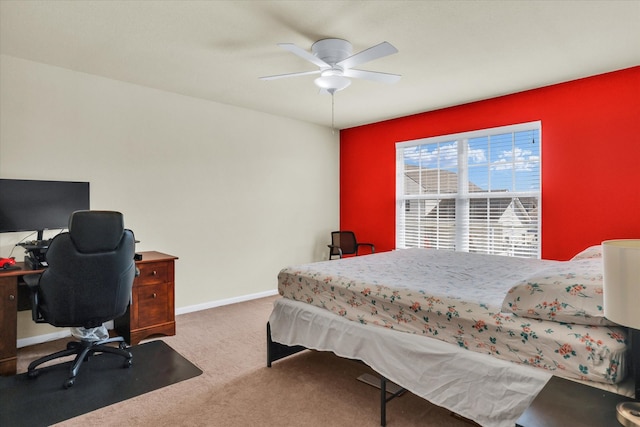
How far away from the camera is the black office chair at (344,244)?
5.17 meters

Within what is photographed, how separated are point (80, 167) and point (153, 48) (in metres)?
1.39

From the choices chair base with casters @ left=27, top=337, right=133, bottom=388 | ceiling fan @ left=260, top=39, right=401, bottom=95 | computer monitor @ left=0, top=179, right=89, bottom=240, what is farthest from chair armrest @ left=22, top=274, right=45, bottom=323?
ceiling fan @ left=260, top=39, right=401, bottom=95

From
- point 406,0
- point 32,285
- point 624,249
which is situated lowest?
point 32,285

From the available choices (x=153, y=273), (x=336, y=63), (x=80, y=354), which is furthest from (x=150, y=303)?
(x=336, y=63)

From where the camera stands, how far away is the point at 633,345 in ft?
4.03

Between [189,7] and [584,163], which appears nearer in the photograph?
[189,7]

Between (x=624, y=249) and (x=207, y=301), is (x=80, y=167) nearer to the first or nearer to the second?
(x=207, y=301)

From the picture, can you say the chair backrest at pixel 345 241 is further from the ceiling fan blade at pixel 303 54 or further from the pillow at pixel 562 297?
the pillow at pixel 562 297

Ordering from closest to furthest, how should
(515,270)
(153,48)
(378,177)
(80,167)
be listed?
(515,270) → (153,48) → (80,167) → (378,177)

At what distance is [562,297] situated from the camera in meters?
1.48

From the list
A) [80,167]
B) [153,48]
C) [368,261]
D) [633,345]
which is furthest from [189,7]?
[633,345]

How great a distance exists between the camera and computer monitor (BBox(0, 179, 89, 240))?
2.83 meters

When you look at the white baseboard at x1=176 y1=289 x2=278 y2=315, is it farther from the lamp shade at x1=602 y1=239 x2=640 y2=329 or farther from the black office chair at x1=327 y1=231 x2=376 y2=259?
the lamp shade at x1=602 y1=239 x2=640 y2=329

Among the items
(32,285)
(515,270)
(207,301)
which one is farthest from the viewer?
(207,301)
